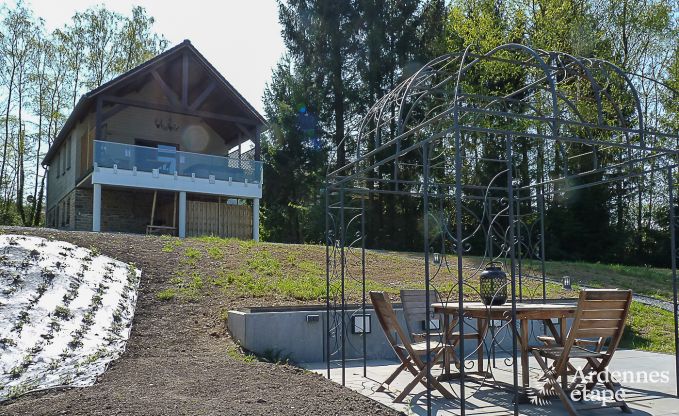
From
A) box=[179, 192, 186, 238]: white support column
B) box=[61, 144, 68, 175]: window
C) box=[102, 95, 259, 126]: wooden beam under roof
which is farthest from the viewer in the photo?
box=[61, 144, 68, 175]: window

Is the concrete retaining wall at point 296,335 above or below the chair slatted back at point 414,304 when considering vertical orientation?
below

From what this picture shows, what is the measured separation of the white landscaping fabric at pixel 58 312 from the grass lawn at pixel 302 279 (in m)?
1.01

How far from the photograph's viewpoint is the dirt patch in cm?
477

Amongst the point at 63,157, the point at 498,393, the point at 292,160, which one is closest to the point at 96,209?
the point at 63,157

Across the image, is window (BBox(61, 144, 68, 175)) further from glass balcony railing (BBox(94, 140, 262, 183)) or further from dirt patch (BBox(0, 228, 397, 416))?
dirt patch (BBox(0, 228, 397, 416))

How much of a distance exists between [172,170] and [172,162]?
0.83 ft

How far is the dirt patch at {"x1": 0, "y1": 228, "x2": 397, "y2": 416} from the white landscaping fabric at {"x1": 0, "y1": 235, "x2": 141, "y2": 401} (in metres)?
0.25

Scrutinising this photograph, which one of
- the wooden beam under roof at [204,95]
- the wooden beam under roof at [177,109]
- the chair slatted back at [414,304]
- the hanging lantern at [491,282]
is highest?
the wooden beam under roof at [204,95]

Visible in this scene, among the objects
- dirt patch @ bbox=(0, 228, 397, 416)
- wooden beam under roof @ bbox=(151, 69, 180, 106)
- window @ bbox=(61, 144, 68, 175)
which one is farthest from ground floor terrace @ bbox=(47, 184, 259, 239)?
dirt patch @ bbox=(0, 228, 397, 416)

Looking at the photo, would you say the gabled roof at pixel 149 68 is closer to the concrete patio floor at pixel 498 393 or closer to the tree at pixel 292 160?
the tree at pixel 292 160

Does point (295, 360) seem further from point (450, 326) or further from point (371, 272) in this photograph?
point (371, 272)

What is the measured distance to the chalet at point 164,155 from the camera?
18.0 metres

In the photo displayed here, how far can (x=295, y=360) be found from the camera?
749 cm

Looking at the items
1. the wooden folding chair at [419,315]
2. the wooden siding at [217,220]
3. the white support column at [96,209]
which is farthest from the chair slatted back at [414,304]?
the white support column at [96,209]
